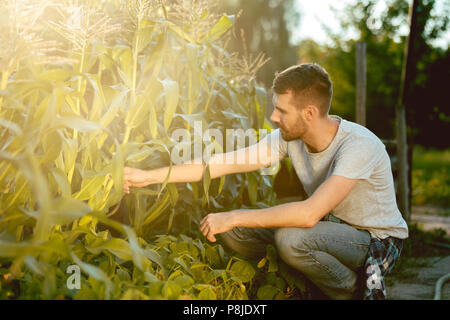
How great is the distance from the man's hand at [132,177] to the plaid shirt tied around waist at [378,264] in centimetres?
112

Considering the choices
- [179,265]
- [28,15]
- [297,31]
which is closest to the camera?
[28,15]

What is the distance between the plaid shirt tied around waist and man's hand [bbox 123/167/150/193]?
3.66ft

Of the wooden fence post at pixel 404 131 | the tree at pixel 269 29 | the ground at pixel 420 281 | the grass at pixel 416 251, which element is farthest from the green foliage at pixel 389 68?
the tree at pixel 269 29

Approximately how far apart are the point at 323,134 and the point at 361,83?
216 centimetres

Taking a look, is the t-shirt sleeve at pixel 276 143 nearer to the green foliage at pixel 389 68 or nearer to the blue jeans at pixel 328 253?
the blue jeans at pixel 328 253

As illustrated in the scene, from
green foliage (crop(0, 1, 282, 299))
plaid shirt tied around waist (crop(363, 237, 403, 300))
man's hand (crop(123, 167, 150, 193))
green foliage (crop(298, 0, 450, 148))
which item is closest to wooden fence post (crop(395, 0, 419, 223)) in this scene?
green foliage (crop(298, 0, 450, 148))

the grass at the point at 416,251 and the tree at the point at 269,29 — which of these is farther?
the tree at the point at 269,29

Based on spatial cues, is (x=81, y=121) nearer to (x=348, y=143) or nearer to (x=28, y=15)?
(x=28, y=15)

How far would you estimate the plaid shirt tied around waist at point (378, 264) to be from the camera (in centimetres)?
213

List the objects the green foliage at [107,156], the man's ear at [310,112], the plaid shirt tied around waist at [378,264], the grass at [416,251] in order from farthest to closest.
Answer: the grass at [416,251] → the man's ear at [310,112] → the plaid shirt tied around waist at [378,264] → the green foliage at [107,156]

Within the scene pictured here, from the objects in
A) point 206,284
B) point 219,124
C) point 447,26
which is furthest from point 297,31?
point 206,284

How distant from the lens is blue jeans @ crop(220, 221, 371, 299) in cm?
210

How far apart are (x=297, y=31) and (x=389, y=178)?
52.6 ft
